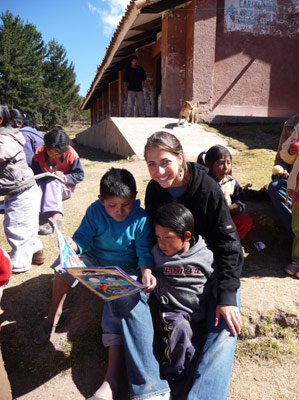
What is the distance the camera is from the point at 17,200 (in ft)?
9.13

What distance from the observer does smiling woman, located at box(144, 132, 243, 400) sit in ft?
5.20

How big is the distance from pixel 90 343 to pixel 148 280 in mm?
639

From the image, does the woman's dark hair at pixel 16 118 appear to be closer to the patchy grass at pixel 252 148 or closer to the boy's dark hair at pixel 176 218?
the boy's dark hair at pixel 176 218

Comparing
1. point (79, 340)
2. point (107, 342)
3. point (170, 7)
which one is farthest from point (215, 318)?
point (170, 7)

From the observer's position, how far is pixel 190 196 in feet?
6.46

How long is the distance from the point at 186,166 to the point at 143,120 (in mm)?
5990

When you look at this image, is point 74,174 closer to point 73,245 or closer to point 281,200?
point 73,245

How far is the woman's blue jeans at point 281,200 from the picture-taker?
284cm

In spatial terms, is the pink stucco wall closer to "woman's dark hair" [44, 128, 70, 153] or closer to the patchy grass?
the patchy grass

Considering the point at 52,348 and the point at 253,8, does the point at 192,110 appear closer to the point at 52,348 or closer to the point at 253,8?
the point at 253,8

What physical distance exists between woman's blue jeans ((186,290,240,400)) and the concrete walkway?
14.8 feet

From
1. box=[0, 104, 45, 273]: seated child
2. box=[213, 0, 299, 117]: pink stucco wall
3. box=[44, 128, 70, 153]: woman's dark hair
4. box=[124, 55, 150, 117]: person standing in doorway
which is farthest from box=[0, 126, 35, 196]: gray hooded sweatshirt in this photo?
Answer: box=[124, 55, 150, 117]: person standing in doorway

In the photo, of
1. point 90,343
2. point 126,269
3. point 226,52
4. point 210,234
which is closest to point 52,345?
point 90,343

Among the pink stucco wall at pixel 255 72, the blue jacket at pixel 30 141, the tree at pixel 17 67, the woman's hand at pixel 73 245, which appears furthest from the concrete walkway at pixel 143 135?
the tree at pixel 17 67
